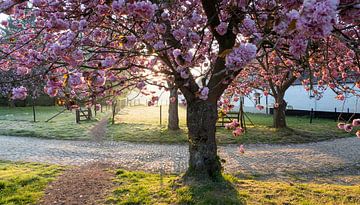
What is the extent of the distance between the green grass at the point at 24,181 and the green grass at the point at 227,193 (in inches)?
59.3

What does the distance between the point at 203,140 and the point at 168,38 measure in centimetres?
243

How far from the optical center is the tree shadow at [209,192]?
17.6ft

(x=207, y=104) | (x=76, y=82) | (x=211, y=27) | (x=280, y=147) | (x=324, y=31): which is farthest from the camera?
(x=280, y=147)

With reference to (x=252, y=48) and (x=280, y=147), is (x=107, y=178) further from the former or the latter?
(x=280, y=147)

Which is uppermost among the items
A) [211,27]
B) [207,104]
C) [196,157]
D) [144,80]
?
[211,27]

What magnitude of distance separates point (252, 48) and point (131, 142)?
11.9 meters

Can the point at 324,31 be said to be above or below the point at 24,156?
above

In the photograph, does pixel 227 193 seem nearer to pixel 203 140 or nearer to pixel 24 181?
pixel 203 140

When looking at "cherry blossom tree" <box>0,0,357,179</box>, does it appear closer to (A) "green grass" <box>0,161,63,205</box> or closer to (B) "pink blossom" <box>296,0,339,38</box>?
(B) "pink blossom" <box>296,0,339,38</box>

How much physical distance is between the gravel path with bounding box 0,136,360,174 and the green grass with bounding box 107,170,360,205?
7.97 feet

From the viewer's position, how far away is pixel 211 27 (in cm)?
559

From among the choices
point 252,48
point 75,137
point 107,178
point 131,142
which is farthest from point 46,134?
point 252,48

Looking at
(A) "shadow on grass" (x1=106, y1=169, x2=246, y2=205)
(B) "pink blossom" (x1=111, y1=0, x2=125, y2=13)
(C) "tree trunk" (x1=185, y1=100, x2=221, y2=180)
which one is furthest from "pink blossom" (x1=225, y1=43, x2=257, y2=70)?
(C) "tree trunk" (x1=185, y1=100, x2=221, y2=180)

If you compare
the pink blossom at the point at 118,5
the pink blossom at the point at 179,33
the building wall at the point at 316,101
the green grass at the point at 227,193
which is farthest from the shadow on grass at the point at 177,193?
the building wall at the point at 316,101
